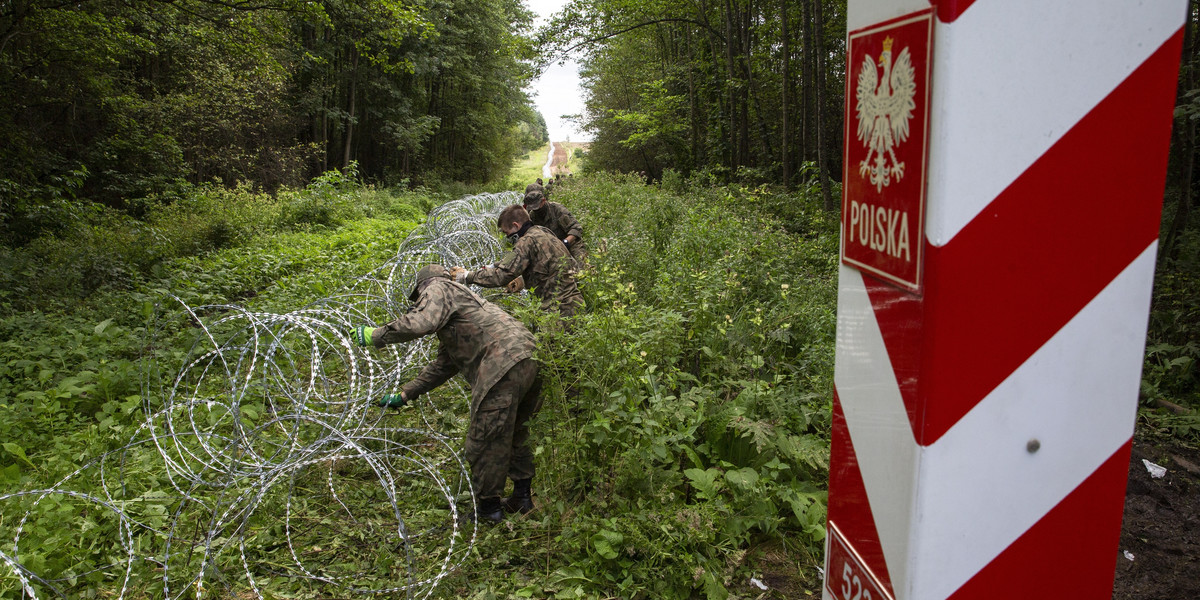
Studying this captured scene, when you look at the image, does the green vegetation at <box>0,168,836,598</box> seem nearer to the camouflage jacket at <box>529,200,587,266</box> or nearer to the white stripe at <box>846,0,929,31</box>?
the camouflage jacket at <box>529,200,587,266</box>

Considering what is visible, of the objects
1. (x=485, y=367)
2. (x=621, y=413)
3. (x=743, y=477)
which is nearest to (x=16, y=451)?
(x=485, y=367)

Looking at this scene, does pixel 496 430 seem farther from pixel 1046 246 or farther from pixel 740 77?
pixel 740 77

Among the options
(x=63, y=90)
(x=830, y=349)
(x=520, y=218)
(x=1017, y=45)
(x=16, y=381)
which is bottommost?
(x=16, y=381)

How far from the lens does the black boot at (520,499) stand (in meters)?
4.74

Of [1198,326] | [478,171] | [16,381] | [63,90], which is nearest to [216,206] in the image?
[63,90]

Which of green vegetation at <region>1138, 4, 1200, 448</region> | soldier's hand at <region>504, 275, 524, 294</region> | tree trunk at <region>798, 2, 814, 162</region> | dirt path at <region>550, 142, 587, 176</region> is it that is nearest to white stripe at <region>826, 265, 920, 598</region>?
green vegetation at <region>1138, 4, 1200, 448</region>

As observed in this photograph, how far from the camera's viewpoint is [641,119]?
79.7ft

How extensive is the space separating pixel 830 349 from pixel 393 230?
1338 centimetres

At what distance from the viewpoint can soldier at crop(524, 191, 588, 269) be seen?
837 centimetres

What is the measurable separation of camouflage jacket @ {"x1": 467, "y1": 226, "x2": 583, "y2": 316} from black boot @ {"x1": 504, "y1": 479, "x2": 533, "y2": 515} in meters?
1.97

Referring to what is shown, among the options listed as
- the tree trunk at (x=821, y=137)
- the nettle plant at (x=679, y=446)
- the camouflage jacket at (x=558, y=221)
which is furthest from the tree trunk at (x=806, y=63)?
the nettle plant at (x=679, y=446)

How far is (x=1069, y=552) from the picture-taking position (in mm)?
1013

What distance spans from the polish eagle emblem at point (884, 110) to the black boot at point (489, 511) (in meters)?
3.95

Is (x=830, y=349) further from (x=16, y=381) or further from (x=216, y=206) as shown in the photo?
(x=216, y=206)
